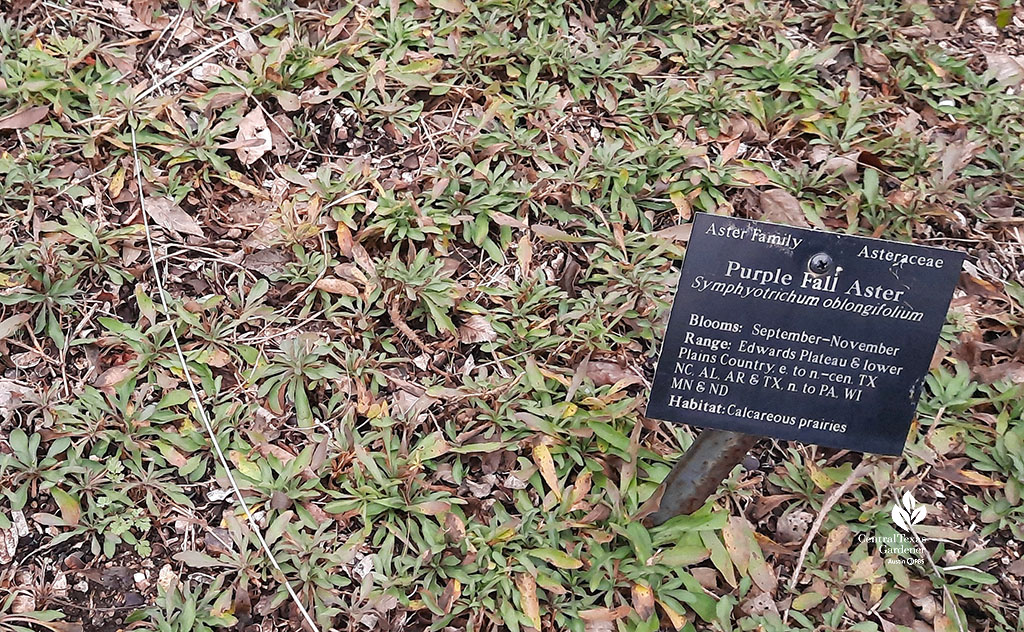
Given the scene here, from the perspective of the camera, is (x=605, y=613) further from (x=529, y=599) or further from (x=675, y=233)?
(x=675, y=233)

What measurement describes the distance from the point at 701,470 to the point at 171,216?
5.89 ft

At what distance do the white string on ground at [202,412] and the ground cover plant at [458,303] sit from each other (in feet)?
0.04

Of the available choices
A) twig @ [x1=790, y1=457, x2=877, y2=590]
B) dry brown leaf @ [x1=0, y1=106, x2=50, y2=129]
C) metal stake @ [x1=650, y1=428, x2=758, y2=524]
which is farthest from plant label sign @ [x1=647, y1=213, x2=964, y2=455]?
dry brown leaf @ [x1=0, y1=106, x2=50, y2=129]

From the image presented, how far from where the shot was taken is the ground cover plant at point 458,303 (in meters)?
2.06

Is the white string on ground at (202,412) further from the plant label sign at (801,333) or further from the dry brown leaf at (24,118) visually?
the plant label sign at (801,333)

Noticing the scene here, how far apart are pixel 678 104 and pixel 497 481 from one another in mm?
1546

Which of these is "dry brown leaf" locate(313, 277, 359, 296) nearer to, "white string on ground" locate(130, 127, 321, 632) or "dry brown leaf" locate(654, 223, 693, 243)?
"white string on ground" locate(130, 127, 321, 632)

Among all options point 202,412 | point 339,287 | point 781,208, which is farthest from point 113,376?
point 781,208

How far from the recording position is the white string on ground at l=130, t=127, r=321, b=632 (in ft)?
6.54

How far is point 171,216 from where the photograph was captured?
8.65 ft

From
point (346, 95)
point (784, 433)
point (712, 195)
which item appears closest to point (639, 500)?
point (784, 433)

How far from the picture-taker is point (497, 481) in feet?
7.34

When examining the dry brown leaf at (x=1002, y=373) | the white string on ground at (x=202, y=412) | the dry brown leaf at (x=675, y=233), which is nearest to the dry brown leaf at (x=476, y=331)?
the dry brown leaf at (x=675, y=233)

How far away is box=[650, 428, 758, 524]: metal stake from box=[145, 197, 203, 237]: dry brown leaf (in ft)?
5.35
